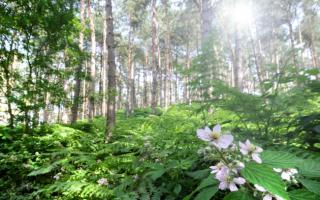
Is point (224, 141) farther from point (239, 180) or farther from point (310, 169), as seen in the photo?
point (310, 169)

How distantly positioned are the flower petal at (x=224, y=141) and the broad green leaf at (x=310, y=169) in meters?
0.61

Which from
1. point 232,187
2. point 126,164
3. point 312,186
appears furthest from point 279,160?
point 126,164

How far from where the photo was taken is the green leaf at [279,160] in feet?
3.80

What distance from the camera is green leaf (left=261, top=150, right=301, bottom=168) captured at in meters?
1.16

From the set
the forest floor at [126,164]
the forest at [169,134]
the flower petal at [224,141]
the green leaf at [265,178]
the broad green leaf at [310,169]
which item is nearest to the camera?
the green leaf at [265,178]

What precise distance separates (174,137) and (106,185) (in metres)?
1.00

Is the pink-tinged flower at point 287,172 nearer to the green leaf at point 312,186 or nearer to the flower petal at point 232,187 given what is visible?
the green leaf at point 312,186

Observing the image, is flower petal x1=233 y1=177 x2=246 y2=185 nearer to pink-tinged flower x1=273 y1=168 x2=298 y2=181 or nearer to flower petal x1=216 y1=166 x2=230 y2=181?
flower petal x1=216 y1=166 x2=230 y2=181

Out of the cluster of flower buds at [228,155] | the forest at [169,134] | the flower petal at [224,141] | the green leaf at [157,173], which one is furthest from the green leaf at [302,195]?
the green leaf at [157,173]

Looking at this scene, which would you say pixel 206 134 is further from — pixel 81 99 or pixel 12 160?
pixel 81 99

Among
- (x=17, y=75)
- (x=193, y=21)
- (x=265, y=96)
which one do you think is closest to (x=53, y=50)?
(x=17, y=75)

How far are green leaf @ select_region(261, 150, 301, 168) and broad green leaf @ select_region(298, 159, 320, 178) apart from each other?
268mm

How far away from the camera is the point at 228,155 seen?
1.26m

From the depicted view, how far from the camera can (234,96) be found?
10.0ft
